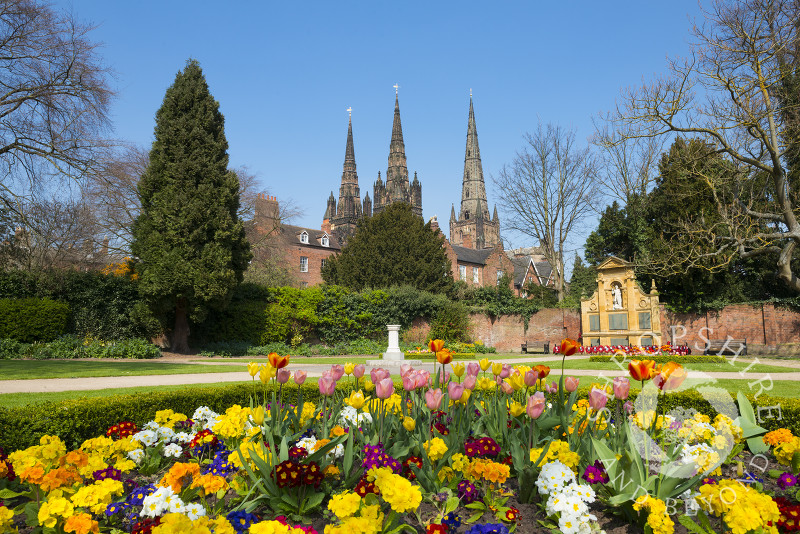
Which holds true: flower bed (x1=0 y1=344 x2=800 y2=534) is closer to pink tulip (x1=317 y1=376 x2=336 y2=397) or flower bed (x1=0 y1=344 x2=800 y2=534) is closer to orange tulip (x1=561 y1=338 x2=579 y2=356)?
pink tulip (x1=317 y1=376 x2=336 y2=397)

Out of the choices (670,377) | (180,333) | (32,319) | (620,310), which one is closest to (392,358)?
(180,333)

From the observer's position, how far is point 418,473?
3096 millimetres

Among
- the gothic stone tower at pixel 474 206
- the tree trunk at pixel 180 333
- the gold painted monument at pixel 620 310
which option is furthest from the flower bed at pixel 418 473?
the gothic stone tower at pixel 474 206

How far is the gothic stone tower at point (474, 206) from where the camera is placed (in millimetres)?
86750

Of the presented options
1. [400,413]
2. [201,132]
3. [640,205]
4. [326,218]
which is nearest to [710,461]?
[400,413]

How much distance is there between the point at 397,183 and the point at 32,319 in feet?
207

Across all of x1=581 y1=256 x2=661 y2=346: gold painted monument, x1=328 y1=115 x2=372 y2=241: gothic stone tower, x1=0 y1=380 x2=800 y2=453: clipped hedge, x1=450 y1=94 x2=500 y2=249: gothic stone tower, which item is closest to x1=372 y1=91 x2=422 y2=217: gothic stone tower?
x1=328 y1=115 x2=372 y2=241: gothic stone tower

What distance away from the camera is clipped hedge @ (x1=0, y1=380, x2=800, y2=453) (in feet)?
14.9

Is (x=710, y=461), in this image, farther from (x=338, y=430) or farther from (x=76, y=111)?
(x=76, y=111)

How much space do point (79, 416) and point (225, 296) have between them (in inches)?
596

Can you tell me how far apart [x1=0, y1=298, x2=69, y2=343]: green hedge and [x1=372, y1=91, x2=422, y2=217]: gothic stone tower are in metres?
60.1

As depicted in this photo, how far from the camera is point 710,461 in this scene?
9.94 ft

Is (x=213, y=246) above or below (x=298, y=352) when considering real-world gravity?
above

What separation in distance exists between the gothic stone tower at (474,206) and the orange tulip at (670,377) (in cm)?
8355
